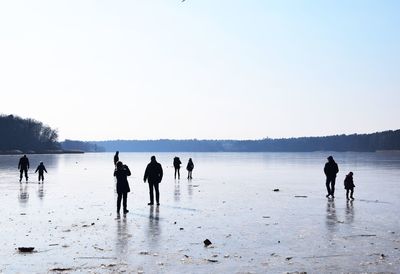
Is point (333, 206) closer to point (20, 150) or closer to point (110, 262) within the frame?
point (110, 262)

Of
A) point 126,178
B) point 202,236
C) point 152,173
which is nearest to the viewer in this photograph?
point 202,236

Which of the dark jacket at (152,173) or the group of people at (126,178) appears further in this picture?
Result: the dark jacket at (152,173)

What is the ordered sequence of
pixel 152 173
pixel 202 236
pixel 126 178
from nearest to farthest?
pixel 202 236 → pixel 126 178 → pixel 152 173

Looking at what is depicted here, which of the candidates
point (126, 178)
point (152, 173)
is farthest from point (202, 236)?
point (152, 173)

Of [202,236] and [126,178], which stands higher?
[126,178]

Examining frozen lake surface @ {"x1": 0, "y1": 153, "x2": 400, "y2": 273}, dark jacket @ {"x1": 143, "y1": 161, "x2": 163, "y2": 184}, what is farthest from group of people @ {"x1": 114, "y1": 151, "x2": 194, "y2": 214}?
frozen lake surface @ {"x1": 0, "y1": 153, "x2": 400, "y2": 273}

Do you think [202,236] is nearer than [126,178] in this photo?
Yes

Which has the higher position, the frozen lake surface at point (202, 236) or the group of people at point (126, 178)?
the group of people at point (126, 178)

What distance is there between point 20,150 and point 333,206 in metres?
182

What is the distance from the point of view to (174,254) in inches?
420

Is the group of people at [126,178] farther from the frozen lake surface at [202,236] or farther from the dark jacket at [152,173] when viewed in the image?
the frozen lake surface at [202,236]

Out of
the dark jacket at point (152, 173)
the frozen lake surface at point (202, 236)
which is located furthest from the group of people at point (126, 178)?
the frozen lake surface at point (202, 236)

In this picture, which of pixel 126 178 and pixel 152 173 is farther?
pixel 152 173

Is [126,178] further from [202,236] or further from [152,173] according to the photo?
[202,236]
